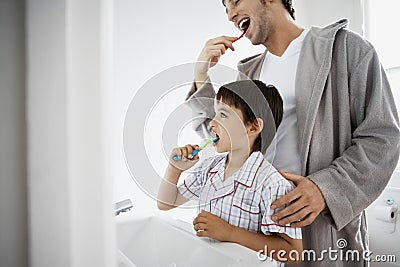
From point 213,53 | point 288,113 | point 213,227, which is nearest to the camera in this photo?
point 213,227

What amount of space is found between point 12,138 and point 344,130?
85cm

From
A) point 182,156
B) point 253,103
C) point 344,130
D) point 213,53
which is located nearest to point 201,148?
point 182,156

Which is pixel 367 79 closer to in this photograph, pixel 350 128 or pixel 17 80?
pixel 350 128

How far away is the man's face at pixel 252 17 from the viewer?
2.98ft

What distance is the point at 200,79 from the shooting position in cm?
66

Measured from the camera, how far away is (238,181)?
70cm

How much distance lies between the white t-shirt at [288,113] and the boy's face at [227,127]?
194 millimetres

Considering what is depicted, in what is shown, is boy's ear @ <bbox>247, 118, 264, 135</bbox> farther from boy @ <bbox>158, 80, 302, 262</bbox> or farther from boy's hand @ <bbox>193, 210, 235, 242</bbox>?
boy's hand @ <bbox>193, 210, 235, 242</bbox>

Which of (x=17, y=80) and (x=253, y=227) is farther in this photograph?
(x=253, y=227)

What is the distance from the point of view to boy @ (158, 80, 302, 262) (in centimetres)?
66

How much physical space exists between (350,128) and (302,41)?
31 cm

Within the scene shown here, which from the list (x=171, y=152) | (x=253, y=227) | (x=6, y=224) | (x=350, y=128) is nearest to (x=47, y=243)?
(x=6, y=224)

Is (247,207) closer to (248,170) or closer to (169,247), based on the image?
(248,170)

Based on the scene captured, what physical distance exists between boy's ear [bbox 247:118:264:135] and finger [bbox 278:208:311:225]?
0.21 metres
